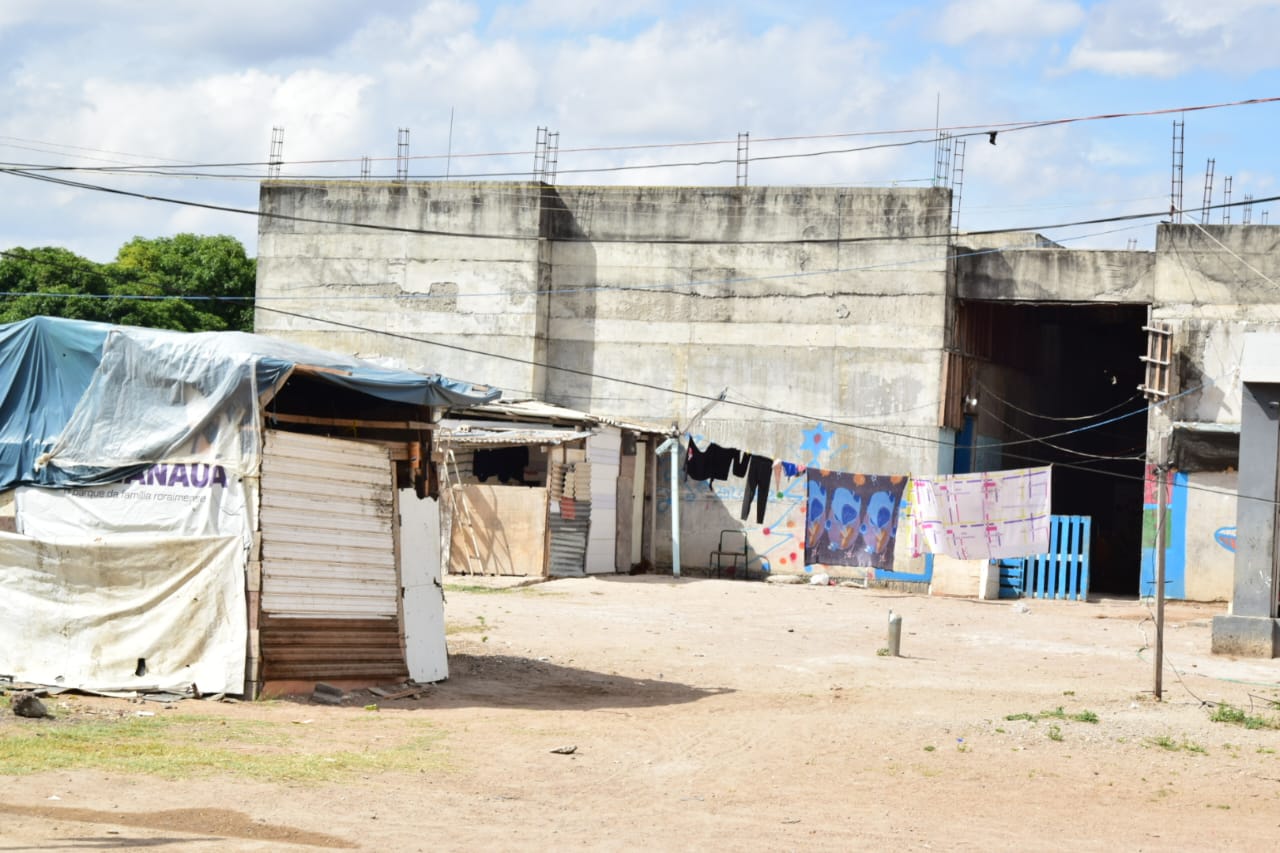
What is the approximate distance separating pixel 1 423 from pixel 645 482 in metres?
18.7

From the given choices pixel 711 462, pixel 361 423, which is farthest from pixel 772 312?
pixel 361 423

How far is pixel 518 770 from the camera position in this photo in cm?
1080

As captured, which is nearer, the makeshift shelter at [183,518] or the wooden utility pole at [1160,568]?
the makeshift shelter at [183,518]

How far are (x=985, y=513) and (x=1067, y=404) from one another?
1159 cm

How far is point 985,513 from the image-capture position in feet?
94.2

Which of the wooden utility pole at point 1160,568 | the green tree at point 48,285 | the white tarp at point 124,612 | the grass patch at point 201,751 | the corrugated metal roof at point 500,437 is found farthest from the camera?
the green tree at point 48,285

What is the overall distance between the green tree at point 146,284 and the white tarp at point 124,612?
36932mm

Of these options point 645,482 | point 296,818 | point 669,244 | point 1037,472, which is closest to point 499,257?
point 669,244

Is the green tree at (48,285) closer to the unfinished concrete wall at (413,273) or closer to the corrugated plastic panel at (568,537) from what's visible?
the unfinished concrete wall at (413,273)

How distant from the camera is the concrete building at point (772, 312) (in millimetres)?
29062

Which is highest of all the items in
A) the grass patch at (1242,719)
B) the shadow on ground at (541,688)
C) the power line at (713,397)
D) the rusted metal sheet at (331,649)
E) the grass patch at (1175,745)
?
the power line at (713,397)

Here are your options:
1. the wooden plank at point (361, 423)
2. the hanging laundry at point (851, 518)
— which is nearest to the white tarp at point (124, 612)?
the wooden plank at point (361, 423)

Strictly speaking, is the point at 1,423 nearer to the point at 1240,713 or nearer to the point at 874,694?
the point at 874,694

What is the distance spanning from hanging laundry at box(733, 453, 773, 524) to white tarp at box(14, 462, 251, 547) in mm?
18999
